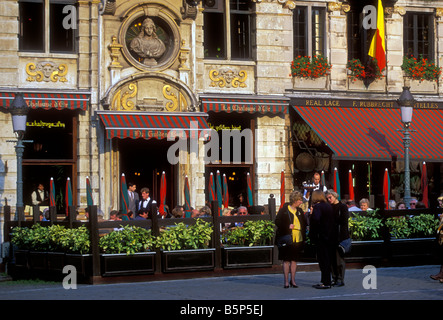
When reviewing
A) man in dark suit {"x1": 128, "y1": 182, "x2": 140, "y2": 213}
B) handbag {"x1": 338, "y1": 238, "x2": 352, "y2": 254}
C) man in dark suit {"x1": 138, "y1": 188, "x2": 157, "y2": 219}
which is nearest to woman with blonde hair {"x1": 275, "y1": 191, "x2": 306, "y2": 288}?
handbag {"x1": 338, "y1": 238, "x2": 352, "y2": 254}

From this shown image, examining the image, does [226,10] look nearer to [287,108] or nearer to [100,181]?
[287,108]

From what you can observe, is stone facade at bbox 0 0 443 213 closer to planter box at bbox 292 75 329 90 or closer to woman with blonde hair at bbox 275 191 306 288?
planter box at bbox 292 75 329 90

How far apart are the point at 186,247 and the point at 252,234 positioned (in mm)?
1304

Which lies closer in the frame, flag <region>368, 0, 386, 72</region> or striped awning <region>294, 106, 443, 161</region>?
striped awning <region>294, 106, 443, 161</region>

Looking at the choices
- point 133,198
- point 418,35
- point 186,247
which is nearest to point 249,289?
point 186,247

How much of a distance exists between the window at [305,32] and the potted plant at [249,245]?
31.7ft

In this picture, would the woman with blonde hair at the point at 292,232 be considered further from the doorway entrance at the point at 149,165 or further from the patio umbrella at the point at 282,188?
the doorway entrance at the point at 149,165

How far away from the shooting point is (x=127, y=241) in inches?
698

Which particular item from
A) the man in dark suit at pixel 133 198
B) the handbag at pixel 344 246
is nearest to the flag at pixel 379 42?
the man in dark suit at pixel 133 198

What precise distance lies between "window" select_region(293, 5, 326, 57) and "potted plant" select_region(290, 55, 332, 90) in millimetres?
306

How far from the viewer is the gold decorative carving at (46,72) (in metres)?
24.9

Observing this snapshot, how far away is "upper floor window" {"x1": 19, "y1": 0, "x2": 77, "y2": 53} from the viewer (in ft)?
82.4
